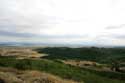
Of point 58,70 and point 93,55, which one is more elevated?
point 58,70

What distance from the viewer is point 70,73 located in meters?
38.9

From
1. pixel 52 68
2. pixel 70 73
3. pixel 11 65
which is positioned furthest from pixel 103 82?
pixel 11 65

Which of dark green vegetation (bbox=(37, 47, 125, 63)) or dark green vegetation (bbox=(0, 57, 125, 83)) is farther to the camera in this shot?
dark green vegetation (bbox=(37, 47, 125, 63))

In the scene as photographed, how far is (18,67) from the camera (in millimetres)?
39031

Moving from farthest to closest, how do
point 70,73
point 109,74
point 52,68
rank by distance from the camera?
point 109,74
point 52,68
point 70,73

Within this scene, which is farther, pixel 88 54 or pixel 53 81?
pixel 88 54

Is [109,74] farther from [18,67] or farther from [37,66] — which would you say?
[18,67]

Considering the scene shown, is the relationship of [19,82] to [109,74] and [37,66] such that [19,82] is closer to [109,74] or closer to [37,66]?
[37,66]

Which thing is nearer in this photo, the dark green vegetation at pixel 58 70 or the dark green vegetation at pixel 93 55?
the dark green vegetation at pixel 58 70

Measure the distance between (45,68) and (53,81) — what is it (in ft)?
52.9

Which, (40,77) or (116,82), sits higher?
(40,77)

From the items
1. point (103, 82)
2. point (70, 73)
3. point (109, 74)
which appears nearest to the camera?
point (103, 82)

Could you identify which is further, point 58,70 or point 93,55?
point 93,55

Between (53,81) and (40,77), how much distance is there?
1.73 metres
